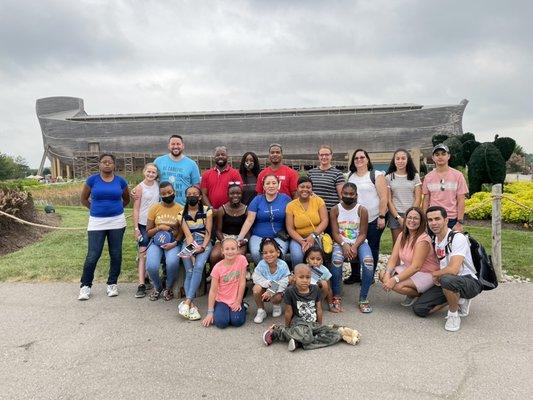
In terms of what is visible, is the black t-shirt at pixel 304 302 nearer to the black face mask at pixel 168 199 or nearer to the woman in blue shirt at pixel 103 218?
the black face mask at pixel 168 199

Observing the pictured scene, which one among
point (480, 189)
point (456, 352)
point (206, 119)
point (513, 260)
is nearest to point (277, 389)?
point (456, 352)

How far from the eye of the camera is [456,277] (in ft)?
13.7

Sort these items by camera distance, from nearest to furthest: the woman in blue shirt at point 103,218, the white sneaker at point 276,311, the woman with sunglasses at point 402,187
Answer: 1. the white sneaker at point 276,311
2. the woman in blue shirt at point 103,218
3. the woman with sunglasses at point 402,187

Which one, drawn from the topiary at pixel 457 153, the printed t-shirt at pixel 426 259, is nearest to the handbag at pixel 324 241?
the printed t-shirt at pixel 426 259

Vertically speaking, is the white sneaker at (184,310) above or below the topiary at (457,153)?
below

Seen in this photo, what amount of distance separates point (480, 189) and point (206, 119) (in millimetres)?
47956

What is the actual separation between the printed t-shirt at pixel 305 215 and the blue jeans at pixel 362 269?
1.32 ft

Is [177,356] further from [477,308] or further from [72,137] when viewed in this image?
[72,137]

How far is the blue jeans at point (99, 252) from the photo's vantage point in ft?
17.4

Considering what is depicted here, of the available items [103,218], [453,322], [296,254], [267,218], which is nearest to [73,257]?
[103,218]

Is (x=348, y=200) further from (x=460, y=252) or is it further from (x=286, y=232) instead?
(x=460, y=252)

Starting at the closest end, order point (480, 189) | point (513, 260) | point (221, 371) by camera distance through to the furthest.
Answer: point (221, 371)
point (513, 260)
point (480, 189)

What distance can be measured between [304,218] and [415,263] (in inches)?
54.9

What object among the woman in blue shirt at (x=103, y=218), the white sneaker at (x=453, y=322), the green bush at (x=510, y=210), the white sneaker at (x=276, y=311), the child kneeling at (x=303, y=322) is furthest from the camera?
the green bush at (x=510, y=210)
